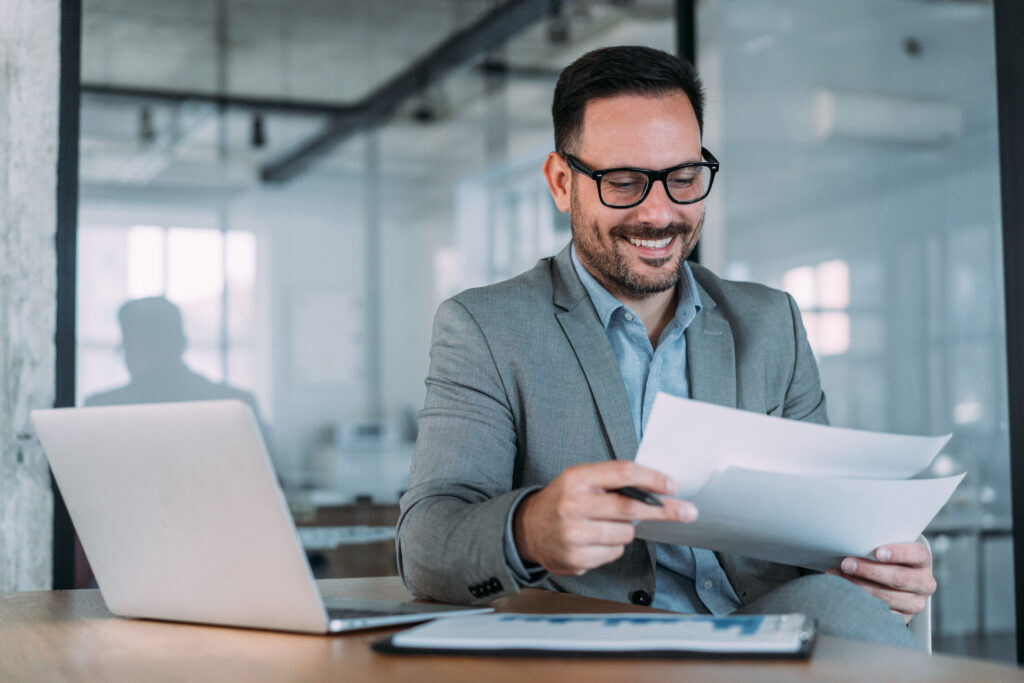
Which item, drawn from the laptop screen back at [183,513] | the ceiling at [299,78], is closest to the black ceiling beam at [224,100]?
the ceiling at [299,78]

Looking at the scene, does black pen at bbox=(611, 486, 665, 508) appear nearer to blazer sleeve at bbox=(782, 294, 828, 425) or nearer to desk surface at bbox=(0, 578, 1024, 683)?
desk surface at bbox=(0, 578, 1024, 683)

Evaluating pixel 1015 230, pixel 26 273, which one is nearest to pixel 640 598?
pixel 1015 230

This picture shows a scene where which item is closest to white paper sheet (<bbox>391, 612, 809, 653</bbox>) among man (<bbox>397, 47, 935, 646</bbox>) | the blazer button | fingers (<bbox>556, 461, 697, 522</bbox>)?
fingers (<bbox>556, 461, 697, 522</bbox>)

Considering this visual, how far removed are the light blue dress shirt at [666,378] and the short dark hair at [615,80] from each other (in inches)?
8.3

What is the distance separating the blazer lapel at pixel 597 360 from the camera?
1.56 m

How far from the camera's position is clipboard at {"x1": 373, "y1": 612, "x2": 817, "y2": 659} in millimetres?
907

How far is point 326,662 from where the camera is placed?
37.9 inches

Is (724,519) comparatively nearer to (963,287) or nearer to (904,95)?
(963,287)

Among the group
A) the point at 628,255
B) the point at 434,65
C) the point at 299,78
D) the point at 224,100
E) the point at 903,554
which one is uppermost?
the point at 434,65

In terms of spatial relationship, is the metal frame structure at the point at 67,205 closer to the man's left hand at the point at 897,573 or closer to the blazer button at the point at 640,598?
the blazer button at the point at 640,598

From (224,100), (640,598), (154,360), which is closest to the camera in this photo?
(640,598)

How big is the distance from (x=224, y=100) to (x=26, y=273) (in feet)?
4.89

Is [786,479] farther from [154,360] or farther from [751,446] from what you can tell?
[154,360]

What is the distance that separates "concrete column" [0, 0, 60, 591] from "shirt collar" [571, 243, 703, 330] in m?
1.29
